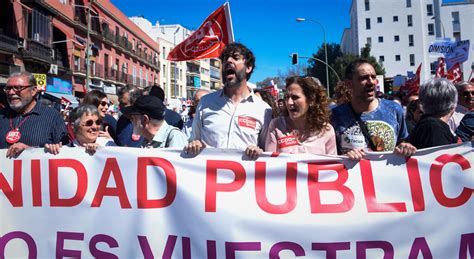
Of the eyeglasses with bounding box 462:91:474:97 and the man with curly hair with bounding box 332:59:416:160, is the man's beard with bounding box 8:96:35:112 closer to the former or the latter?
the man with curly hair with bounding box 332:59:416:160

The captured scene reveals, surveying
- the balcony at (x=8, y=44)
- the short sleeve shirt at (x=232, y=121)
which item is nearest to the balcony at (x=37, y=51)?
the balcony at (x=8, y=44)

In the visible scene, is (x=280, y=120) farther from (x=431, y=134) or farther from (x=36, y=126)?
(x=36, y=126)

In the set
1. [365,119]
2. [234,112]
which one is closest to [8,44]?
[234,112]

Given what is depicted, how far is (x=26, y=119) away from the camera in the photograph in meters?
3.81

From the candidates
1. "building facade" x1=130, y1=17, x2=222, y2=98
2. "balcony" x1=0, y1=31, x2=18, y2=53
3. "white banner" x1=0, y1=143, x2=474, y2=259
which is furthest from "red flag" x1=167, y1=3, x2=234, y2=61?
"building facade" x1=130, y1=17, x2=222, y2=98

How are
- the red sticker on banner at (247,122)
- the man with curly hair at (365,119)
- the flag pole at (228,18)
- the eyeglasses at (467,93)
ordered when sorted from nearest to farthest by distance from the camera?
the man with curly hair at (365,119)
the red sticker on banner at (247,122)
the eyeglasses at (467,93)
the flag pole at (228,18)

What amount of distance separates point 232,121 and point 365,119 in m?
1.07

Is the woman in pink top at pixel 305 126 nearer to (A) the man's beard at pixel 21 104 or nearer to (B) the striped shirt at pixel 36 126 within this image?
(B) the striped shirt at pixel 36 126

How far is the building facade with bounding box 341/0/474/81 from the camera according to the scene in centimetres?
6494

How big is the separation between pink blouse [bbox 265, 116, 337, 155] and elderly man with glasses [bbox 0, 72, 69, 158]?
7.11 ft

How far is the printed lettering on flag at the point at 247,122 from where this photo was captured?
10.8 feet

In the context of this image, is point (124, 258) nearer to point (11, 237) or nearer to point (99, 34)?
point (11, 237)

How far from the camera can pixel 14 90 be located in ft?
12.3

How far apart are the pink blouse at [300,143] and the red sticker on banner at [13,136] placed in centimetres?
230
